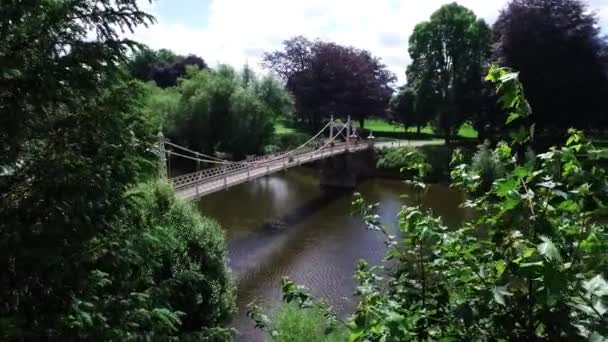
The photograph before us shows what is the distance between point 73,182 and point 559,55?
27.8 meters

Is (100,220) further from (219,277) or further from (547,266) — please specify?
(219,277)

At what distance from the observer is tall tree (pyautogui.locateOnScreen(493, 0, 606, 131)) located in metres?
25.4

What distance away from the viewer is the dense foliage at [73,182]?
2.24 meters

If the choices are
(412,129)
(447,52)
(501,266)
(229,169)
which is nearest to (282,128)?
(412,129)

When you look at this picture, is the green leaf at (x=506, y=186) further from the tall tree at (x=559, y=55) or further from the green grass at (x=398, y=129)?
the green grass at (x=398, y=129)

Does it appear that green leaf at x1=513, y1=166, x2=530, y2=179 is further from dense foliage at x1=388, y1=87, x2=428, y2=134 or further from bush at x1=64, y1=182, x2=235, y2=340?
dense foliage at x1=388, y1=87, x2=428, y2=134

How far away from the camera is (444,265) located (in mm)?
1868

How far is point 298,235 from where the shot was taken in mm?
17219

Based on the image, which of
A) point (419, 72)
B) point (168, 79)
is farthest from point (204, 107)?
point (168, 79)

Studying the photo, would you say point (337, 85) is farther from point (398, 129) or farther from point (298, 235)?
point (298, 235)

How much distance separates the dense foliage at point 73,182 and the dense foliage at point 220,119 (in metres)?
23.0

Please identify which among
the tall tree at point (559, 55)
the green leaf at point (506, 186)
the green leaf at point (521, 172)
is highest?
the tall tree at point (559, 55)

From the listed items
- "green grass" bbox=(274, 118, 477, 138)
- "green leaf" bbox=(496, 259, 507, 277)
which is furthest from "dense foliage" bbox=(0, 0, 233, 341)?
"green grass" bbox=(274, 118, 477, 138)

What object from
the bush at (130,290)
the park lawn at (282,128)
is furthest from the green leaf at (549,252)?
the park lawn at (282,128)
